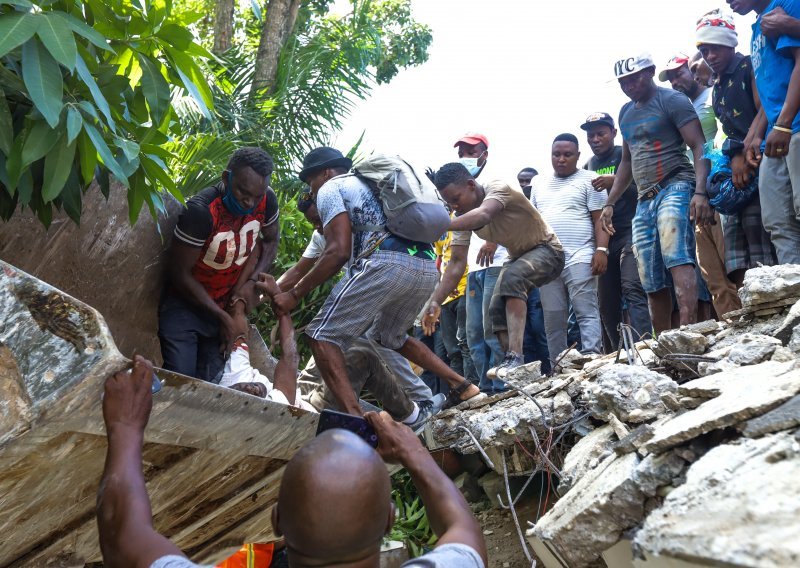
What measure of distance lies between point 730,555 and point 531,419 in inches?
131

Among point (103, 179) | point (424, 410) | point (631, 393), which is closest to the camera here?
point (103, 179)

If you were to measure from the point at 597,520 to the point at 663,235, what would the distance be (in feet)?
10.0

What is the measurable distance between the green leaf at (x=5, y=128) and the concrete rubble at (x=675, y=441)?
2.00 meters

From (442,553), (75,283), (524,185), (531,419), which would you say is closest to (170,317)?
(75,283)

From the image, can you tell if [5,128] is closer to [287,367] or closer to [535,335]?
[287,367]

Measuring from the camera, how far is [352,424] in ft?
7.81

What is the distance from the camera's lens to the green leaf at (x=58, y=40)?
207cm

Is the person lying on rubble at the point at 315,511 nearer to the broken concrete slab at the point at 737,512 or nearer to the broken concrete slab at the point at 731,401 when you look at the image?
the broken concrete slab at the point at 737,512

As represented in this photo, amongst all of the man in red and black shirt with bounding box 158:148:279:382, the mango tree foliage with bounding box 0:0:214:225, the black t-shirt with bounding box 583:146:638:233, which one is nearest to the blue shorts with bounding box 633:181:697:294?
the black t-shirt with bounding box 583:146:638:233

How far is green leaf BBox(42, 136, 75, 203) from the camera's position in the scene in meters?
2.38

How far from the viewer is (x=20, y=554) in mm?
2654

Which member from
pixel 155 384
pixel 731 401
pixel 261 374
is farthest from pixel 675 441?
pixel 261 374

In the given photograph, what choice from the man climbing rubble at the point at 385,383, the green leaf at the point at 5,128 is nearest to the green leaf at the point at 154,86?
the green leaf at the point at 5,128

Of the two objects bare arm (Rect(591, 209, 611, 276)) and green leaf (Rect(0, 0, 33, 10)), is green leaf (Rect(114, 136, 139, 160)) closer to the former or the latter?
green leaf (Rect(0, 0, 33, 10))
